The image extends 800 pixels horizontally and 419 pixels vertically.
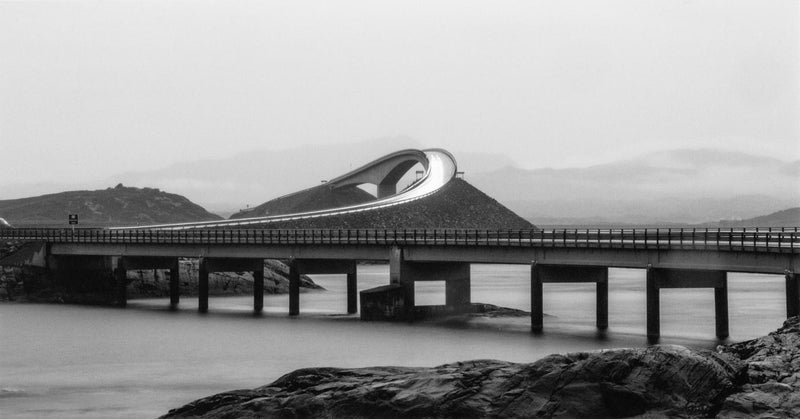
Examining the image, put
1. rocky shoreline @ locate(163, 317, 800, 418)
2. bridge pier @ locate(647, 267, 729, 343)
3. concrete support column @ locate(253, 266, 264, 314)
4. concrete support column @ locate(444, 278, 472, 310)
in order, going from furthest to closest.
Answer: concrete support column @ locate(253, 266, 264, 314), concrete support column @ locate(444, 278, 472, 310), bridge pier @ locate(647, 267, 729, 343), rocky shoreline @ locate(163, 317, 800, 418)

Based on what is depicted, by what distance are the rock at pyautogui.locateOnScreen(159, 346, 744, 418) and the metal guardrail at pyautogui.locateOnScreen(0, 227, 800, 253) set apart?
27699mm

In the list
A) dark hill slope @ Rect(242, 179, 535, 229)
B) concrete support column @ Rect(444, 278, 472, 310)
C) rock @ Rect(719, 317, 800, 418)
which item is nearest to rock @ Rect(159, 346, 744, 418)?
rock @ Rect(719, 317, 800, 418)

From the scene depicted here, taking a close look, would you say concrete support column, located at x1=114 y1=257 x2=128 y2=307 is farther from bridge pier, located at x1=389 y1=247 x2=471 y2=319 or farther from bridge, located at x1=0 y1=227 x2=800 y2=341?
bridge pier, located at x1=389 y1=247 x2=471 y2=319

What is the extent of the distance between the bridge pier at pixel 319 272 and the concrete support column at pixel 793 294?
3294 cm

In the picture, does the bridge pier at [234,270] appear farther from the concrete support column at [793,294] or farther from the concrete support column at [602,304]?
the concrete support column at [793,294]

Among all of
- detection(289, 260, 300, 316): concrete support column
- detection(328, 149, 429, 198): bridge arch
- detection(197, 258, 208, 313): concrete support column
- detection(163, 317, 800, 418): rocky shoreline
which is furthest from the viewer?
detection(328, 149, 429, 198): bridge arch

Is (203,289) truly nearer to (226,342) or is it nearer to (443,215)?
(226,342)

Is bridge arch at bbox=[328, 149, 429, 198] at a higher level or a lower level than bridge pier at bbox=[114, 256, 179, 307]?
higher

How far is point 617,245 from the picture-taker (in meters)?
62.3

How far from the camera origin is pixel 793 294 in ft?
169

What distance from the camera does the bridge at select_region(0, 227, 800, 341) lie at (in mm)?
57844

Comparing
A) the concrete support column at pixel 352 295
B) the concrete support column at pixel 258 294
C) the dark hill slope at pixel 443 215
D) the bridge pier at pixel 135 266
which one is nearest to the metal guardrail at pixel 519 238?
the bridge pier at pixel 135 266

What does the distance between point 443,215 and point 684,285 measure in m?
112

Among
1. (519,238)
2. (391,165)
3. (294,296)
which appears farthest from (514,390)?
(391,165)
